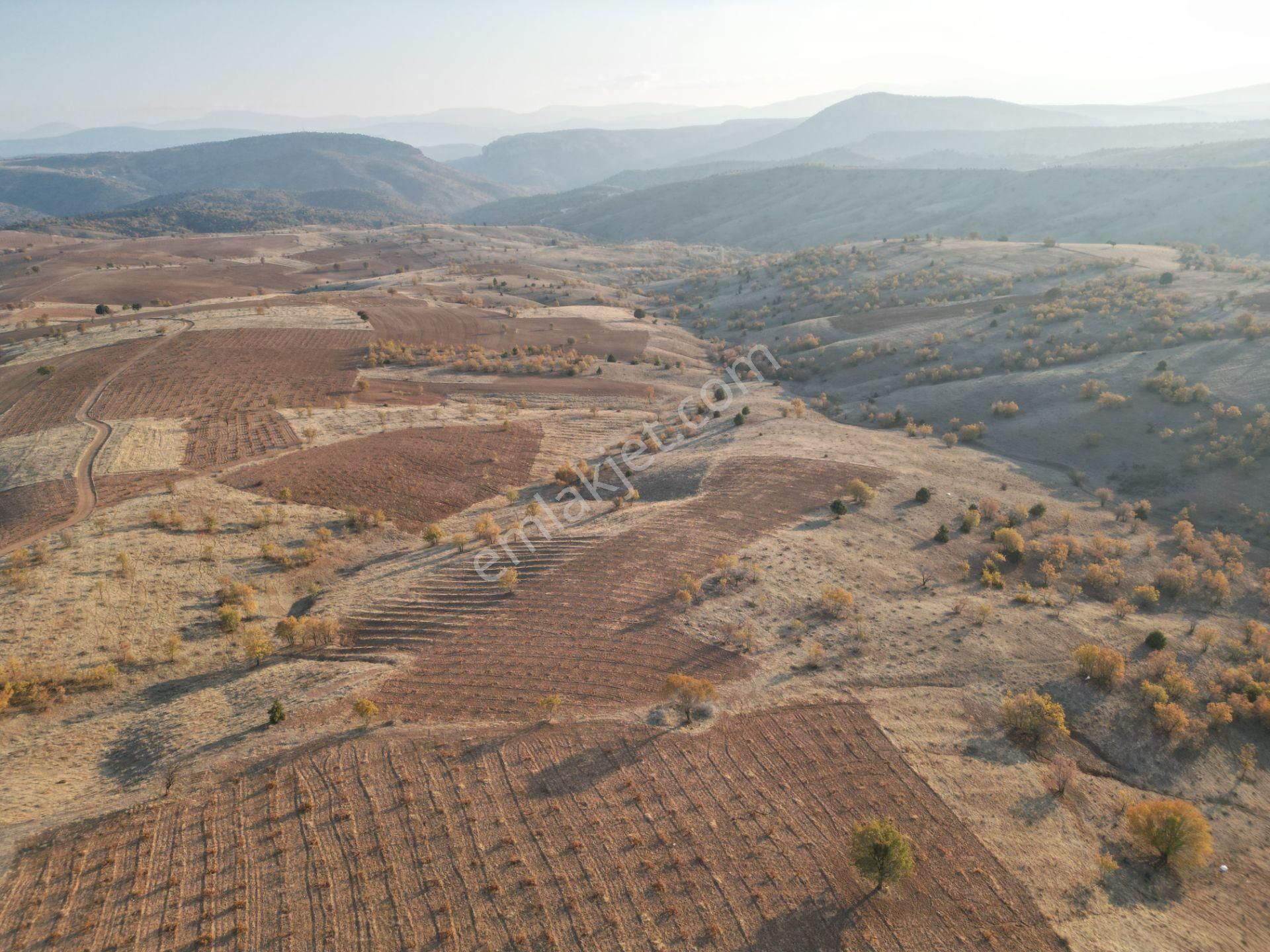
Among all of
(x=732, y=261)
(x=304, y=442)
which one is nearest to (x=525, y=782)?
(x=304, y=442)

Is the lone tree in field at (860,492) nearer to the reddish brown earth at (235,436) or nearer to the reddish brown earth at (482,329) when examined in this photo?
the reddish brown earth at (235,436)

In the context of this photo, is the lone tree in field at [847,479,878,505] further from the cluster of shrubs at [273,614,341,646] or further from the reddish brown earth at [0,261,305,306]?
the reddish brown earth at [0,261,305,306]

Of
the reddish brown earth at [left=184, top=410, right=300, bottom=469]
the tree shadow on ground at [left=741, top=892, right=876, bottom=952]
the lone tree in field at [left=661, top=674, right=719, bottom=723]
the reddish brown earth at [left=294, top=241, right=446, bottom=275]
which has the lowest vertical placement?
the tree shadow on ground at [left=741, top=892, right=876, bottom=952]

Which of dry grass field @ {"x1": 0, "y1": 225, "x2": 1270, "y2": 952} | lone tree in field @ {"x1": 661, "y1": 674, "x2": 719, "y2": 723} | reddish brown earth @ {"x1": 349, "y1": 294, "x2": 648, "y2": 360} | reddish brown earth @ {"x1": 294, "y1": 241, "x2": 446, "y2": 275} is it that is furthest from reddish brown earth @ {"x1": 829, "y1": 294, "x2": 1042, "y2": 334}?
reddish brown earth @ {"x1": 294, "y1": 241, "x2": 446, "y2": 275}

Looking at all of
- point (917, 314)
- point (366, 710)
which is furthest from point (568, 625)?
point (917, 314)

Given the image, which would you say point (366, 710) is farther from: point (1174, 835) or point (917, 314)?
point (917, 314)

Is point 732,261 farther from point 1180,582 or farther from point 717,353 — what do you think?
point 1180,582
